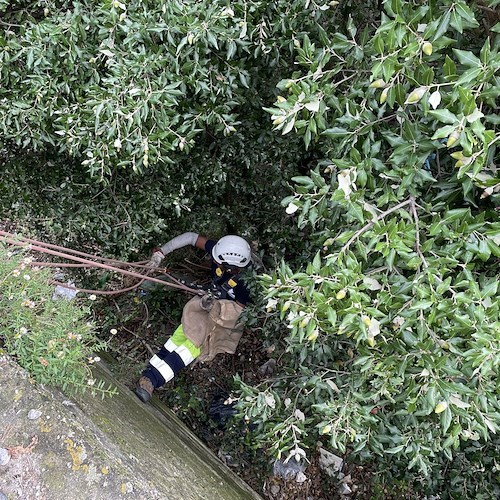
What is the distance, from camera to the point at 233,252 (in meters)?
3.60

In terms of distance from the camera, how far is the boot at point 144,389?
359cm

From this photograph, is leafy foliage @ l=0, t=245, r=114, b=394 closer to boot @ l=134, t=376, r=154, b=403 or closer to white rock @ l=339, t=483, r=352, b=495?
boot @ l=134, t=376, r=154, b=403

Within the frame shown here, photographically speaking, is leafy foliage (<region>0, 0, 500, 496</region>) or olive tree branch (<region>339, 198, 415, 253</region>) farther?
olive tree branch (<region>339, 198, 415, 253</region>)

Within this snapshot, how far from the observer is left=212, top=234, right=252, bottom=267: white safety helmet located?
361 cm

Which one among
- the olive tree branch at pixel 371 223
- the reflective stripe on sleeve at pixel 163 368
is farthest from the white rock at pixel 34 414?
the reflective stripe on sleeve at pixel 163 368

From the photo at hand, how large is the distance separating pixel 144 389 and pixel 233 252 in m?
1.33

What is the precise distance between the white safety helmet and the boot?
116 cm

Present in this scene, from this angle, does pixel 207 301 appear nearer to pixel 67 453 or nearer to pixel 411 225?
pixel 67 453

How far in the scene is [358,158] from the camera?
1942 mm

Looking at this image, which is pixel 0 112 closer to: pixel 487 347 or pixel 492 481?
pixel 487 347

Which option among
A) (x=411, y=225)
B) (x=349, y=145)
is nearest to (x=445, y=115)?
(x=411, y=225)

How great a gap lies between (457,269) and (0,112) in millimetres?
2759

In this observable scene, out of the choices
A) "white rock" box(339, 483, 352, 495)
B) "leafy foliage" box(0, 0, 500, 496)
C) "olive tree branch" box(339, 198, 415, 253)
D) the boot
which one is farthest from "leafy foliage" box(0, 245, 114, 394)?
"white rock" box(339, 483, 352, 495)

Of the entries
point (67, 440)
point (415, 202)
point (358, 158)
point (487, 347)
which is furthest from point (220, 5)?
point (67, 440)
